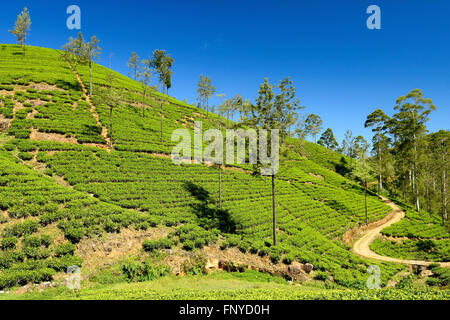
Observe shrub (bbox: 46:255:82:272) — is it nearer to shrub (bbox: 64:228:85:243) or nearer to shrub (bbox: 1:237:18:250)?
shrub (bbox: 64:228:85:243)

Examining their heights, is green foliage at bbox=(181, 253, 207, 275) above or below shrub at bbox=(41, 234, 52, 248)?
below

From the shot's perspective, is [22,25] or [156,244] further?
[22,25]

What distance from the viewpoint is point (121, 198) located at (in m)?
18.9

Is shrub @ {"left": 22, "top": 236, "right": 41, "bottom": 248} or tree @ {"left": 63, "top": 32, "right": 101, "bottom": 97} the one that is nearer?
shrub @ {"left": 22, "top": 236, "right": 41, "bottom": 248}

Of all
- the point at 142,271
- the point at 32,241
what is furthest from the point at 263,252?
the point at 32,241

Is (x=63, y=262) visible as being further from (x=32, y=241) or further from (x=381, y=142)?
(x=381, y=142)

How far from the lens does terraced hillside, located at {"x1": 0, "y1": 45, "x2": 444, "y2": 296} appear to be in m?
12.8

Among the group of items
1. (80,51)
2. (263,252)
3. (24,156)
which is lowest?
(263,252)

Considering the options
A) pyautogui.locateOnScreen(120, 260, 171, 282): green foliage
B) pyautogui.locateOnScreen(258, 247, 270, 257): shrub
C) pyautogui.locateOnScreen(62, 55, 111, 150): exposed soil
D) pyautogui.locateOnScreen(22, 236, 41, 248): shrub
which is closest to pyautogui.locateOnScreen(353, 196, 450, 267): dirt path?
Answer: pyautogui.locateOnScreen(258, 247, 270, 257): shrub

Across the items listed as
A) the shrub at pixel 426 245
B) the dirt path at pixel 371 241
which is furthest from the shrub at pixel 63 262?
the shrub at pixel 426 245

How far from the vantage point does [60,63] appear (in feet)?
179

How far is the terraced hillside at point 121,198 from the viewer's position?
12.8 m

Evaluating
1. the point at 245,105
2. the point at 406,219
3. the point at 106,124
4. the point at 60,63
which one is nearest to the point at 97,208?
the point at 245,105

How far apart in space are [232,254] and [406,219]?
40.7 m
